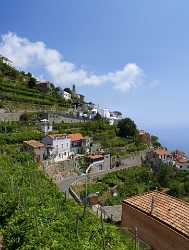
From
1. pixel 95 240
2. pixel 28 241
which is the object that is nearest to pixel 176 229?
pixel 95 240

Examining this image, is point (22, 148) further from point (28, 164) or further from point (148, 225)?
point (148, 225)

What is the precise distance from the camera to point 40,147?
1644 inches

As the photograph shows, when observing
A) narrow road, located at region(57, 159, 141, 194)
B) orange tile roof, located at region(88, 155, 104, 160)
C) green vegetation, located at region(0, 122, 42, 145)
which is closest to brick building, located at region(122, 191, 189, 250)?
narrow road, located at region(57, 159, 141, 194)

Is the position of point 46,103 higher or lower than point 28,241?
higher

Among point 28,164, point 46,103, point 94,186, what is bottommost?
point 94,186

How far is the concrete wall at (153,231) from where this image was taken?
1520cm

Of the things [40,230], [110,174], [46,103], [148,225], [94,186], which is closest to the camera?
[40,230]

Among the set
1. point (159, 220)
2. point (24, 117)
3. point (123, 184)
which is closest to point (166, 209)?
point (159, 220)

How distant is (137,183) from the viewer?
4328cm

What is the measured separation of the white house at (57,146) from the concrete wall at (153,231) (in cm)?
Result: 2584

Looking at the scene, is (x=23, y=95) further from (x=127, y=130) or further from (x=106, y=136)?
(x=127, y=130)

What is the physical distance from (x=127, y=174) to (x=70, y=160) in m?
7.19

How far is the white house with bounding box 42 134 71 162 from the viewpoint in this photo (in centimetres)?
4353

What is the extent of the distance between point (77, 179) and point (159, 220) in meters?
24.0
